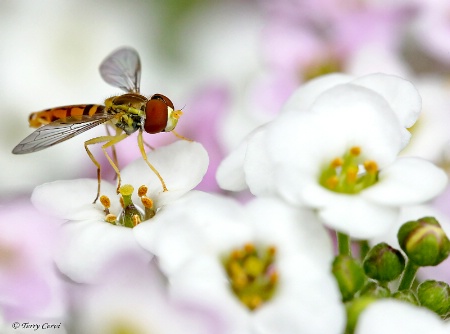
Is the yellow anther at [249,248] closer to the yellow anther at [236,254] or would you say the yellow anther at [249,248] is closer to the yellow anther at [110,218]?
the yellow anther at [236,254]

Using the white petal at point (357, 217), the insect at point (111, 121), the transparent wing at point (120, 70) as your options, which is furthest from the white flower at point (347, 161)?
the transparent wing at point (120, 70)

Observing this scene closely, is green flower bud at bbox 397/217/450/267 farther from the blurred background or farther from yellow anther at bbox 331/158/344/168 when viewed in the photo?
the blurred background

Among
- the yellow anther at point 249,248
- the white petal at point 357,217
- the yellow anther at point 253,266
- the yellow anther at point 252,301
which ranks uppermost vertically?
the white petal at point 357,217

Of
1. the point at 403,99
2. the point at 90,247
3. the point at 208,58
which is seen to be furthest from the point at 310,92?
the point at 208,58

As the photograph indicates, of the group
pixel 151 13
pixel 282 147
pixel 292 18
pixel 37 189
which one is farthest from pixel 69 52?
pixel 282 147

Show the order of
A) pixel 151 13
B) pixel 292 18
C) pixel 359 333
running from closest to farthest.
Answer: pixel 359 333
pixel 292 18
pixel 151 13

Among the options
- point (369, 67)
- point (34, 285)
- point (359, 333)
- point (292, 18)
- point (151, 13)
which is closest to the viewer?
point (359, 333)

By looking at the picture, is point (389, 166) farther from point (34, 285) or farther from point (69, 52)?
point (69, 52)

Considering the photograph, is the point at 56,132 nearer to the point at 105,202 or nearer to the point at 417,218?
the point at 105,202
